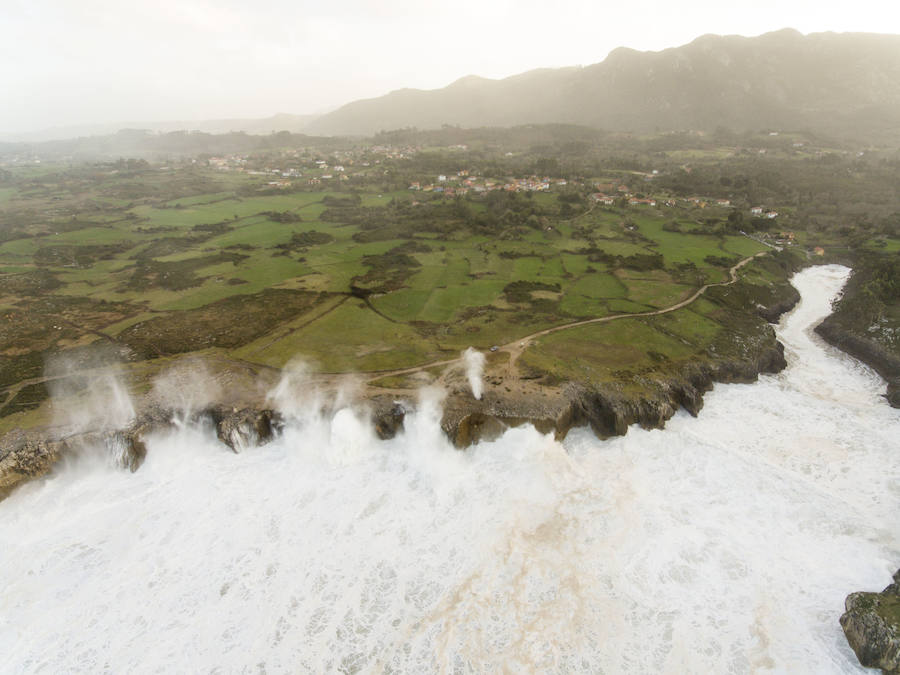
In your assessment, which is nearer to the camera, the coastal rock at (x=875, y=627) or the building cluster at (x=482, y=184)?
the coastal rock at (x=875, y=627)

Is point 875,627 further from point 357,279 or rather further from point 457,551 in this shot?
point 357,279

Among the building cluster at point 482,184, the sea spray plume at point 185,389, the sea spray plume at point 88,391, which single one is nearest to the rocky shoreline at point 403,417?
the sea spray plume at point 185,389

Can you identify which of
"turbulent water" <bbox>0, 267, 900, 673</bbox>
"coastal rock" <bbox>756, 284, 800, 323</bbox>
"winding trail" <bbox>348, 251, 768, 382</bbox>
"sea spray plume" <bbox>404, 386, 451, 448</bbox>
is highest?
"winding trail" <bbox>348, 251, 768, 382</bbox>

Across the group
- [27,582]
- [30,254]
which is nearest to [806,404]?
[27,582]

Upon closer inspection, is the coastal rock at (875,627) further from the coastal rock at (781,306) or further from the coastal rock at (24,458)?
the coastal rock at (24,458)

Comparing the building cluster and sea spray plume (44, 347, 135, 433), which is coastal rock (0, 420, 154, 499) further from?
the building cluster

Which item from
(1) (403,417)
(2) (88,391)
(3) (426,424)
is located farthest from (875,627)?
(2) (88,391)

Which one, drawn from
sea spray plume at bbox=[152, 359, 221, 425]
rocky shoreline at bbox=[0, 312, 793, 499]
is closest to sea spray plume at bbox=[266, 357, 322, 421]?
rocky shoreline at bbox=[0, 312, 793, 499]
